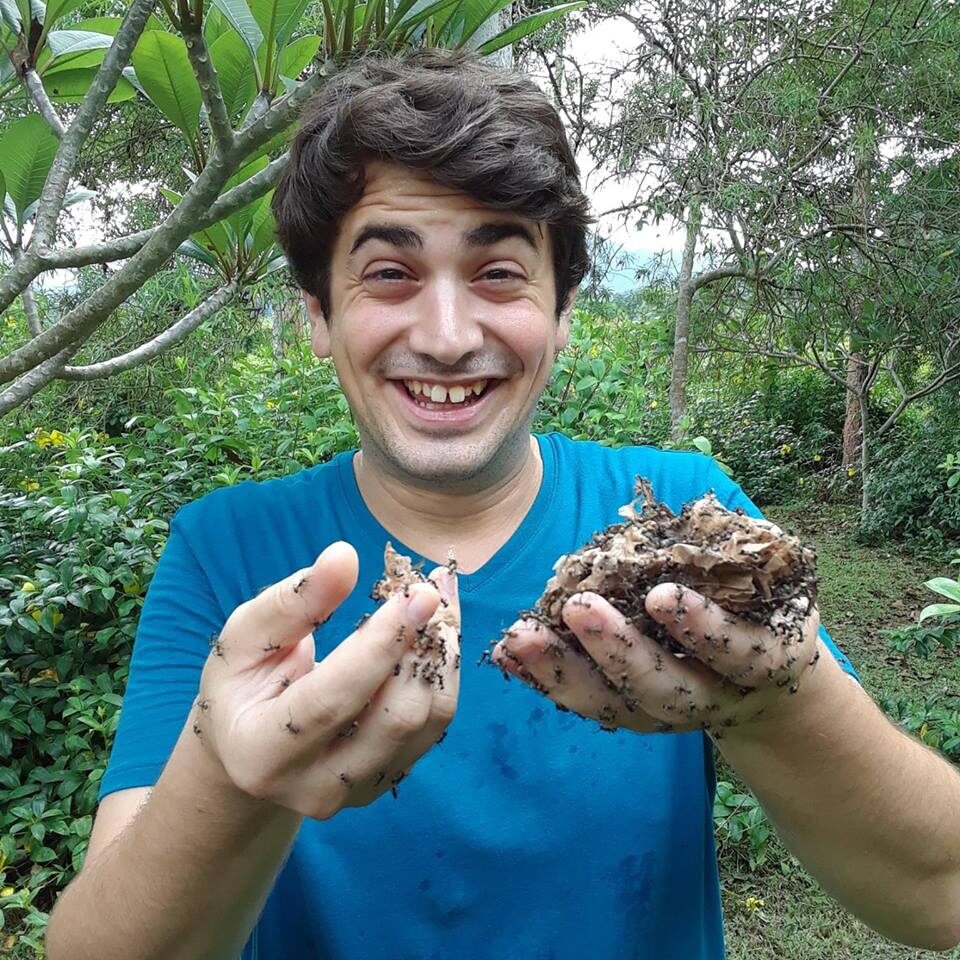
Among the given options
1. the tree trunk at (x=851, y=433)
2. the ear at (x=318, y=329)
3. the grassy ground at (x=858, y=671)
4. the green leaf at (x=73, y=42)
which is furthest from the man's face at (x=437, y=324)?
the tree trunk at (x=851, y=433)

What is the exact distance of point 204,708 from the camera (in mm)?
1097

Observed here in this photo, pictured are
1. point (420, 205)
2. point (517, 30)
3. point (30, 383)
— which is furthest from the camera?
point (30, 383)

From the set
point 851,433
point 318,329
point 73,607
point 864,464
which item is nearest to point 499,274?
point 318,329

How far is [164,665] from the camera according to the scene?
5.08 ft

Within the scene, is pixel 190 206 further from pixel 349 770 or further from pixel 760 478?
pixel 760 478

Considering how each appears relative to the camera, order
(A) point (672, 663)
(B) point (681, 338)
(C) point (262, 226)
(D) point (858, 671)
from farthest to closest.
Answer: (B) point (681, 338)
(D) point (858, 671)
(C) point (262, 226)
(A) point (672, 663)

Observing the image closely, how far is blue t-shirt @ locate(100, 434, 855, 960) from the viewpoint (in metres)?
1.54

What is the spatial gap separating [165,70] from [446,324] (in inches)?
42.2

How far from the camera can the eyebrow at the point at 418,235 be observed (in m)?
1.64

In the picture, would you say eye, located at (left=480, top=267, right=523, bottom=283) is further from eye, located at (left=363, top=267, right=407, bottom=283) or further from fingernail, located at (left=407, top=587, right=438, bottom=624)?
fingernail, located at (left=407, top=587, right=438, bottom=624)

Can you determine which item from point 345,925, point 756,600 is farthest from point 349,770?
point 345,925

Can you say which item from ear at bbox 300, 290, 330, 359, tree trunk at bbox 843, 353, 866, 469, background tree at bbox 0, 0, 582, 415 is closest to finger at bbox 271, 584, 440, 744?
ear at bbox 300, 290, 330, 359

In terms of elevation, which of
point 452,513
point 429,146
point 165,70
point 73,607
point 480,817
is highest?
point 165,70

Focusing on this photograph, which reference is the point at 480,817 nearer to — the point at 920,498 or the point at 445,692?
the point at 445,692
